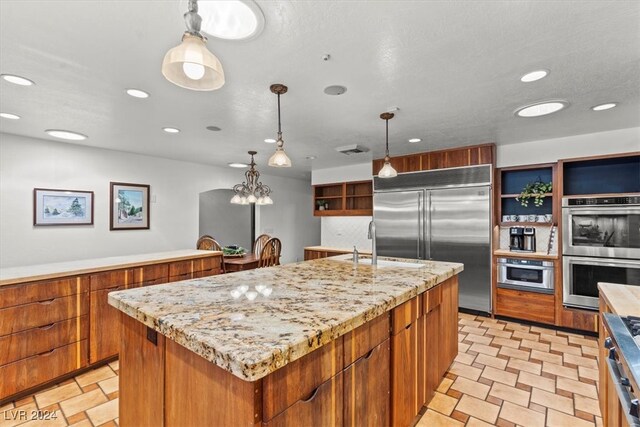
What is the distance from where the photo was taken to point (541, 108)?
2732mm

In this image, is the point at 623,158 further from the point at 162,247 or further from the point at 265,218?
the point at 162,247

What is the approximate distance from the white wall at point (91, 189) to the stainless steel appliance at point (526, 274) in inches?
195

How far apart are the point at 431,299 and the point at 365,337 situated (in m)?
0.90

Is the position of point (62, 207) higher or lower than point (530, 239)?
higher

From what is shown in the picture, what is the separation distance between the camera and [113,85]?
223 cm

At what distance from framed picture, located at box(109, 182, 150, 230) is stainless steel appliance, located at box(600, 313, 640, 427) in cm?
525

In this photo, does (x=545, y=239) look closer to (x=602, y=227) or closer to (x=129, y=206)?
(x=602, y=227)

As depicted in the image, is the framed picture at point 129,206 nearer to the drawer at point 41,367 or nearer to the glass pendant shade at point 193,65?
the drawer at point 41,367

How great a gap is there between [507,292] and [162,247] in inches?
205

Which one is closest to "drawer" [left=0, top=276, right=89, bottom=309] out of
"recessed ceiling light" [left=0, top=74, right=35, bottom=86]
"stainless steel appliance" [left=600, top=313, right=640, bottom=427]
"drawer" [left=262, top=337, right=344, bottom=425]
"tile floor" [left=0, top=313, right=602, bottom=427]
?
"tile floor" [left=0, top=313, right=602, bottom=427]

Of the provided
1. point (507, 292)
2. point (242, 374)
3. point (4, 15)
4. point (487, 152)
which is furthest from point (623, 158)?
point (4, 15)

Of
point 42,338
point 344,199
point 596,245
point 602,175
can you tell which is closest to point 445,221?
point 596,245

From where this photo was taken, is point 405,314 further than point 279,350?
Yes

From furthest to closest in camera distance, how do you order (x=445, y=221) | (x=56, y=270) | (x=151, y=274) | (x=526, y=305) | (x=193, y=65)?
(x=445, y=221), (x=526, y=305), (x=151, y=274), (x=56, y=270), (x=193, y=65)
